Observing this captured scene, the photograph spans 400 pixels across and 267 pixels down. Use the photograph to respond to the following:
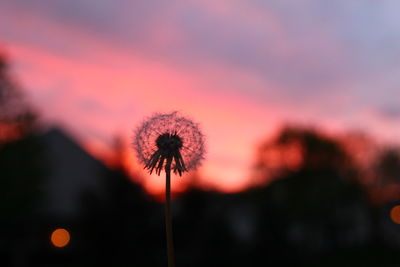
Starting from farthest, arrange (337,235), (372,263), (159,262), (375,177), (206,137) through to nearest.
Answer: (375,177)
(337,235)
(372,263)
(159,262)
(206,137)

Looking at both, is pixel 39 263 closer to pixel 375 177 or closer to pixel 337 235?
pixel 337 235

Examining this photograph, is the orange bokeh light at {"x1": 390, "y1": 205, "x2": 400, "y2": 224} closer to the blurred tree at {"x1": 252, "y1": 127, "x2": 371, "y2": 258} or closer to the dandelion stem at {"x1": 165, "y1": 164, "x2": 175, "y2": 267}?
the blurred tree at {"x1": 252, "y1": 127, "x2": 371, "y2": 258}

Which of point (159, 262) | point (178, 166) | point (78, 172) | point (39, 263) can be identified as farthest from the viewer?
point (78, 172)

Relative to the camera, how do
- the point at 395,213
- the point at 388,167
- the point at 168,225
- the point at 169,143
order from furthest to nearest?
the point at 395,213, the point at 388,167, the point at 169,143, the point at 168,225

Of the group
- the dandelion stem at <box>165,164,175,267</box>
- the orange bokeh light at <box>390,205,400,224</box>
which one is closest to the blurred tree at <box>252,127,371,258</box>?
the orange bokeh light at <box>390,205,400,224</box>

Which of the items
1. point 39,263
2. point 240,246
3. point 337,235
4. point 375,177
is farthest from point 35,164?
point 375,177

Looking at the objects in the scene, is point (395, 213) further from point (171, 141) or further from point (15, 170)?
point (171, 141)

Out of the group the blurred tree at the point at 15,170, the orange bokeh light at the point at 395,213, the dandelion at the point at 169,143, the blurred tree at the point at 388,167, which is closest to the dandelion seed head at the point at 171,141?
the dandelion at the point at 169,143

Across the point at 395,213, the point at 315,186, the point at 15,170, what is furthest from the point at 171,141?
the point at 395,213
